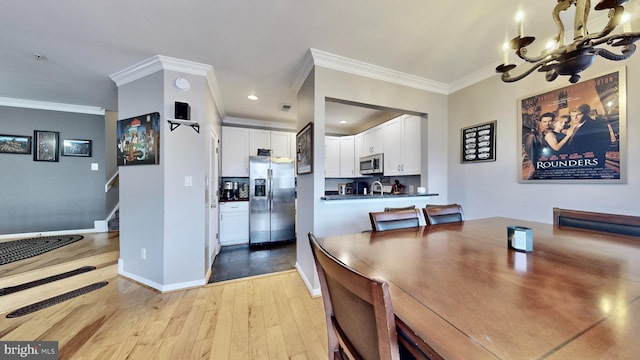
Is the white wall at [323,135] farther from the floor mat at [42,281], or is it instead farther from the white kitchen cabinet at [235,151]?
the floor mat at [42,281]

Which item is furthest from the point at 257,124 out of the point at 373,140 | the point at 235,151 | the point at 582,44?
the point at 582,44

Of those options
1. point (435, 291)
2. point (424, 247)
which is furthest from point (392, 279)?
point (424, 247)

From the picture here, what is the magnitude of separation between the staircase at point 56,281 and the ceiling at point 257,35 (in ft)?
7.95

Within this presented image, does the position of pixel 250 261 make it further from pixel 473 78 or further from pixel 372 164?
pixel 473 78

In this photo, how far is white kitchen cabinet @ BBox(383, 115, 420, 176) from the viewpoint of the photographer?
3.13 meters

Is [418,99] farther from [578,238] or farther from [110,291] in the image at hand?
[110,291]

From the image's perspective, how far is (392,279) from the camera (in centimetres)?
79

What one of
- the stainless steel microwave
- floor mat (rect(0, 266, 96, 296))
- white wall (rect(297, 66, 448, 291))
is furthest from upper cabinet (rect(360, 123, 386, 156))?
floor mat (rect(0, 266, 96, 296))

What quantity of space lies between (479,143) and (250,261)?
3.46 metres

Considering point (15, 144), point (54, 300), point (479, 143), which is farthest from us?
point (15, 144)

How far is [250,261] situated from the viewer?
10.5ft

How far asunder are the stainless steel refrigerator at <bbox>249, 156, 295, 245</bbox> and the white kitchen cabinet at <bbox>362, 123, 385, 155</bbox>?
1.56 m

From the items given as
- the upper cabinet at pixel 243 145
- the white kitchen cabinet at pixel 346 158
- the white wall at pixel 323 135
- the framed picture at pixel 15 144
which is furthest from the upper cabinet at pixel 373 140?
the framed picture at pixel 15 144

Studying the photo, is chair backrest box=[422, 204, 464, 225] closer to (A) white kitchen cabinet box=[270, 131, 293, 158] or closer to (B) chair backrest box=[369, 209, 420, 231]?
(B) chair backrest box=[369, 209, 420, 231]
